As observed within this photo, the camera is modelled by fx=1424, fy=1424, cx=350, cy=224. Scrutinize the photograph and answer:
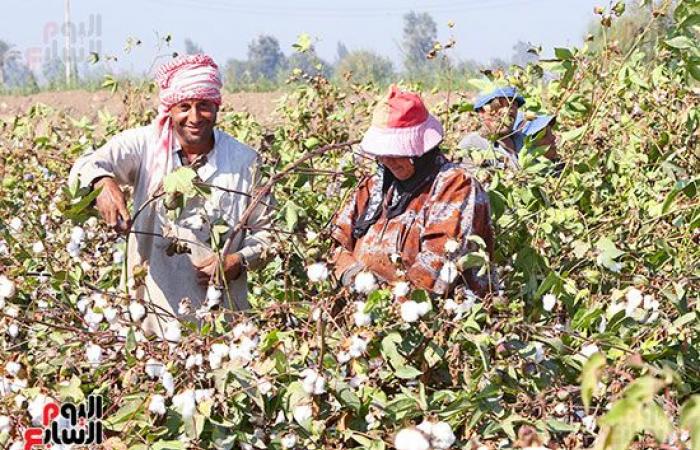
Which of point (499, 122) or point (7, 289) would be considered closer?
point (7, 289)

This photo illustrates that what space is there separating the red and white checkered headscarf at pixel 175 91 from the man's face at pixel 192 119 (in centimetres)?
2

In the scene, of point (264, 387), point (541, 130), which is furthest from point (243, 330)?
point (541, 130)

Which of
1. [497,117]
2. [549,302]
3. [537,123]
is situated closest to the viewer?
[549,302]

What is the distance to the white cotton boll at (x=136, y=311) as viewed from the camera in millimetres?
2430

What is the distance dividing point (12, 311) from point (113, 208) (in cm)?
47

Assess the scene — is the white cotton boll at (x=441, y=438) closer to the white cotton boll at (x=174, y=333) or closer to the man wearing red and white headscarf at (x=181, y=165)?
the white cotton boll at (x=174, y=333)

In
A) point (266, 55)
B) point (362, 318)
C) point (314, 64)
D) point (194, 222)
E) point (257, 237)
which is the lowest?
point (266, 55)

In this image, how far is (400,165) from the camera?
9.66ft

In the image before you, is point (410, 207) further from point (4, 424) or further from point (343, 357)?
point (4, 424)

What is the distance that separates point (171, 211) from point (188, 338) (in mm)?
527

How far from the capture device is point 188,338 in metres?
2.32

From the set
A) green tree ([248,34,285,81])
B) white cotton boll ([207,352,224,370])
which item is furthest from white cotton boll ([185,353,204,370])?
green tree ([248,34,285,81])

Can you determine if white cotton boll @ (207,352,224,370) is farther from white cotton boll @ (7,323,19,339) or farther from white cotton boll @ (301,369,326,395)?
white cotton boll @ (7,323,19,339)

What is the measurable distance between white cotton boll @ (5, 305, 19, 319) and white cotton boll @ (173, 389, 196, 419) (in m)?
0.58
